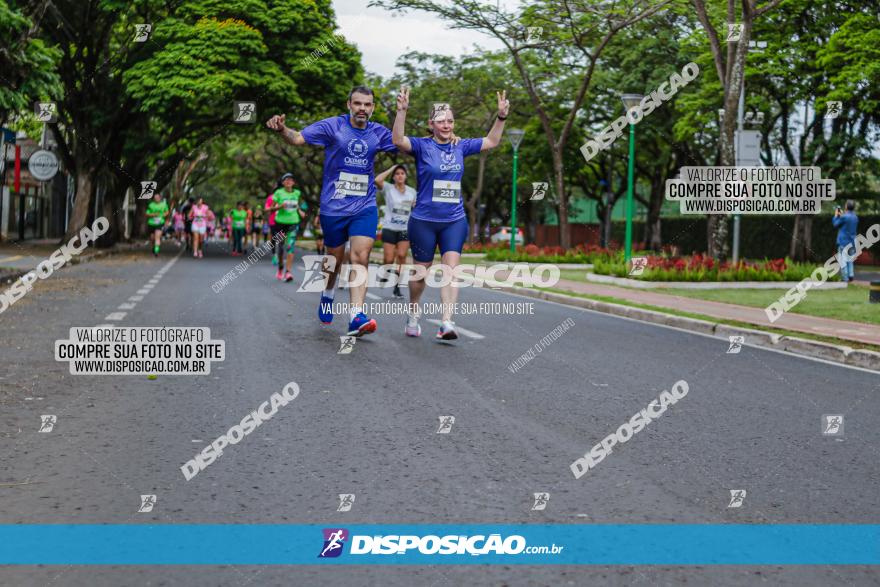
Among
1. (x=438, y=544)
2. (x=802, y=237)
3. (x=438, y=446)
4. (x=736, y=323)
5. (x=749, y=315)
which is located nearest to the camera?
(x=438, y=544)

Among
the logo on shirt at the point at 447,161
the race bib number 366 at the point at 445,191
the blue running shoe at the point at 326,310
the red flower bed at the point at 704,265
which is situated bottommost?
the blue running shoe at the point at 326,310

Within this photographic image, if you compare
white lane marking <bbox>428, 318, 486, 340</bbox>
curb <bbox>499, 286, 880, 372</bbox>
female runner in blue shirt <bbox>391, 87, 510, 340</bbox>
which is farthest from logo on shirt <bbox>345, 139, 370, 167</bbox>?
curb <bbox>499, 286, 880, 372</bbox>

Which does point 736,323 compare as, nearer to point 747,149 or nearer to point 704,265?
point 704,265

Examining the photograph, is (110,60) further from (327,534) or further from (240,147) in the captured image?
(327,534)

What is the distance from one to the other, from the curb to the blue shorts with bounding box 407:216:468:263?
3349mm

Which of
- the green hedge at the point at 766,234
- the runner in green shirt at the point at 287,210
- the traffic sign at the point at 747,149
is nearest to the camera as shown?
the runner in green shirt at the point at 287,210

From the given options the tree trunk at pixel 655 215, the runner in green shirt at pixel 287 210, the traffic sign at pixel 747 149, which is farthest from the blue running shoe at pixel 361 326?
the tree trunk at pixel 655 215

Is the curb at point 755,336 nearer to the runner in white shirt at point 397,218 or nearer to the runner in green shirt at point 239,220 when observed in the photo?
the runner in white shirt at point 397,218

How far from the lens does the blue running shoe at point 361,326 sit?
9.48 meters

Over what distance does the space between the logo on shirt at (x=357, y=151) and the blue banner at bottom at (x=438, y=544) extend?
6005mm

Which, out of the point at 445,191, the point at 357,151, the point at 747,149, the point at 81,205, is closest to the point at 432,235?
the point at 445,191

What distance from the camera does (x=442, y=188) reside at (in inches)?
379

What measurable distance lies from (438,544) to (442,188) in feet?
20.3

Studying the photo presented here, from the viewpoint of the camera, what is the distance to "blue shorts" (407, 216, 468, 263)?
984 cm
